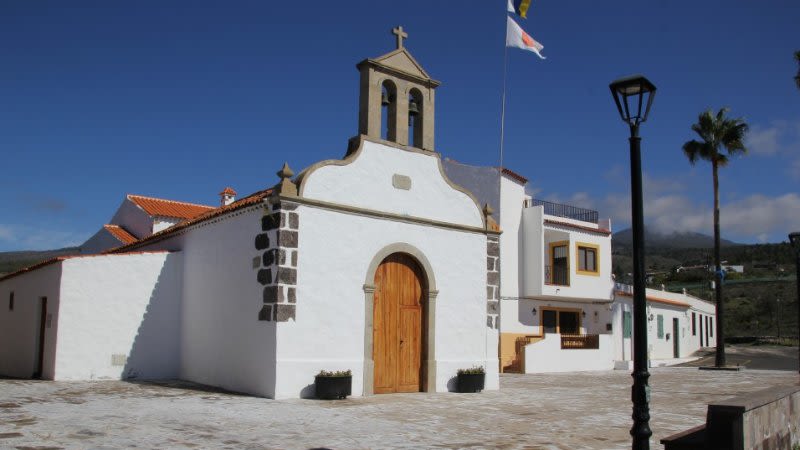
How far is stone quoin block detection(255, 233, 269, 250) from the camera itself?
13539 millimetres

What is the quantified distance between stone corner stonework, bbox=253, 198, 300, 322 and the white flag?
11.2 metres

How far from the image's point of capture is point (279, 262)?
1313 cm

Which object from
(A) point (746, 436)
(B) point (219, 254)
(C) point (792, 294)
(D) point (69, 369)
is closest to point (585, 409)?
(A) point (746, 436)

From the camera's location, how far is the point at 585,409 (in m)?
13.1

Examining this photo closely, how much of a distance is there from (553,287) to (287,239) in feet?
63.3

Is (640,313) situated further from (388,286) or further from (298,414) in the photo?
(388,286)

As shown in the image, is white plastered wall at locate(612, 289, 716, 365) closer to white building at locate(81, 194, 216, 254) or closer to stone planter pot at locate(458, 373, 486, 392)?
stone planter pot at locate(458, 373, 486, 392)

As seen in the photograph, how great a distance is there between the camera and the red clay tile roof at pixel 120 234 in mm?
25856

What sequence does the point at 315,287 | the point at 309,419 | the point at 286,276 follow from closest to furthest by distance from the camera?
the point at 309,419 → the point at 286,276 → the point at 315,287

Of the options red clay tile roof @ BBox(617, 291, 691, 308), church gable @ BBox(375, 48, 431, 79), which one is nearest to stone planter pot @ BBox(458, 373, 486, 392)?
church gable @ BBox(375, 48, 431, 79)

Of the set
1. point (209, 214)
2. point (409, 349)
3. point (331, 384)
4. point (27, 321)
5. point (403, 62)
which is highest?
point (403, 62)

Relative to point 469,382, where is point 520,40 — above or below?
above

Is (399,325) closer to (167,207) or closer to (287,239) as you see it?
(287,239)

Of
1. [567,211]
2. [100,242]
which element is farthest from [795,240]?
[100,242]
